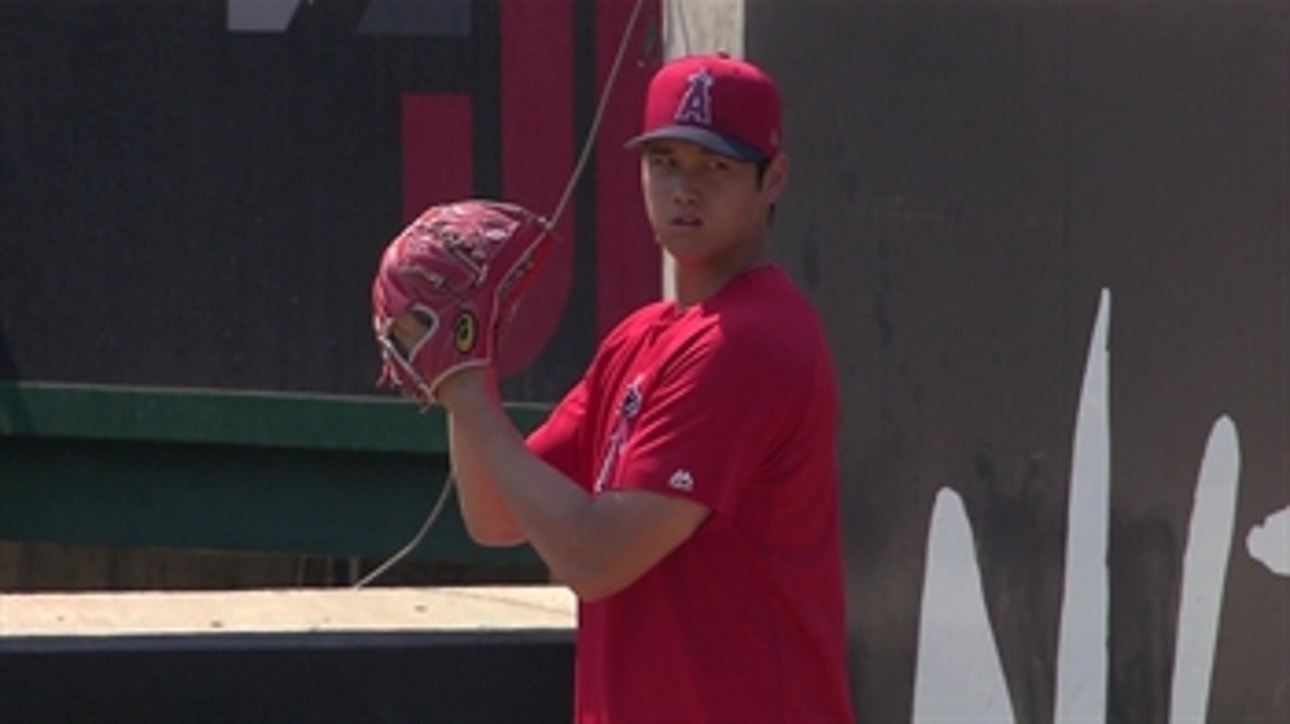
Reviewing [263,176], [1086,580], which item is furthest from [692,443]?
[263,176]

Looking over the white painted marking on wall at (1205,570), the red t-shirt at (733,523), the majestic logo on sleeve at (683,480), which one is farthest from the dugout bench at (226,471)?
the majestic logo on sleeve at (683,480)

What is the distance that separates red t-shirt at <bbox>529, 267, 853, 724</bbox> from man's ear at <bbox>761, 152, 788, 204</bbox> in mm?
89

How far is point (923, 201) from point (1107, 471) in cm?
58

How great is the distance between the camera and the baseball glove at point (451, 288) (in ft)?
8.97

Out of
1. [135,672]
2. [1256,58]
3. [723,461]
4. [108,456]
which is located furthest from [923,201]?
[108,456]

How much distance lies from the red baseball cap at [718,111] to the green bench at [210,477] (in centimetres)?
442

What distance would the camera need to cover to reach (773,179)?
2.83m

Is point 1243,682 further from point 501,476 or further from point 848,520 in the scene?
point 501,476

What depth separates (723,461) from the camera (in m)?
2.65

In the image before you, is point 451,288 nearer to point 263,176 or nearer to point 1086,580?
point 1086,580

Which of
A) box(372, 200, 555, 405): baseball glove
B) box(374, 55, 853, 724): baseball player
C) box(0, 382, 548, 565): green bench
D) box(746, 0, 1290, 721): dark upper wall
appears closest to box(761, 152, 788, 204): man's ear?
box(374, 55, 853, 724): baseball player

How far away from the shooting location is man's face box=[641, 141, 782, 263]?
278cm

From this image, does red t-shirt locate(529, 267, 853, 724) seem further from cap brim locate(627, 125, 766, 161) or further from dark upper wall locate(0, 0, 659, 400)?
dark upper wall locate(0, 0, 659, 400)

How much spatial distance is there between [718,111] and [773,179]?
4.3 inches
